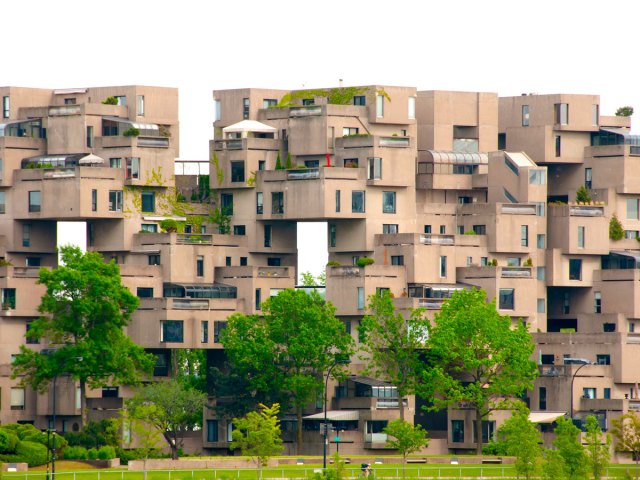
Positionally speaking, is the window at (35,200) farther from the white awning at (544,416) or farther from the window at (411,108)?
the white awning at (544,416)

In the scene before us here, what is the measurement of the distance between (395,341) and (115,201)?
77.0 feet

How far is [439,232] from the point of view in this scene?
592 ft

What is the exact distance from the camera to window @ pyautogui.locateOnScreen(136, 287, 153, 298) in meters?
171

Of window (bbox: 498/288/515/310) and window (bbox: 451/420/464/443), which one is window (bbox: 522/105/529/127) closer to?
window (bbox: 498/288/515/310)

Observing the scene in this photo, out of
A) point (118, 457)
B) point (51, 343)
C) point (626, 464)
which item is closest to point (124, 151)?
point (51, 343)

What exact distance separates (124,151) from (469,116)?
27.5 metres

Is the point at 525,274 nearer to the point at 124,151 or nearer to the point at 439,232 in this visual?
the point at 439,232

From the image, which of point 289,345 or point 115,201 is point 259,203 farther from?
point 289,345

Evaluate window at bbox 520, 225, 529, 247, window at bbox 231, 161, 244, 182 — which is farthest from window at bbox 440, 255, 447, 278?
window at bbox 231, 161, 244, 182

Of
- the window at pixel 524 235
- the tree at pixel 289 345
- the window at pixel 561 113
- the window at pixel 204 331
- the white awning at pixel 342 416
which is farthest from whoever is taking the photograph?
the window at pixel 561 113

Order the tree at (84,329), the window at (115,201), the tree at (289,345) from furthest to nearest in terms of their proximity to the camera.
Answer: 1. the window at (115,201)
2. the tree at (289,345)
3. the tree at (84,329)

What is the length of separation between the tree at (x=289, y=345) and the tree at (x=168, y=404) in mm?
4422

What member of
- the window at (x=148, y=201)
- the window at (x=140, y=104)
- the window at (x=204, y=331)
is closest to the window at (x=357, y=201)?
the window at (x=204, y=331)

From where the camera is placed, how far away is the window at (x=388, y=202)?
177 metres
